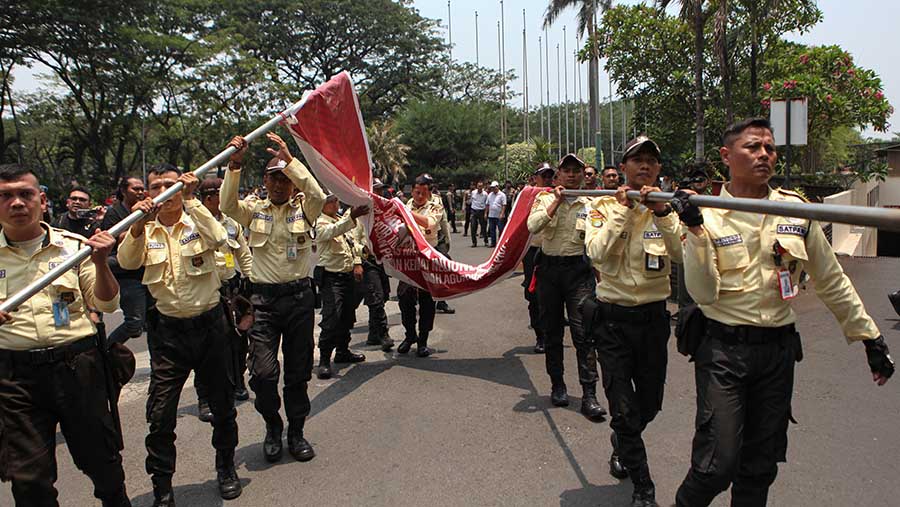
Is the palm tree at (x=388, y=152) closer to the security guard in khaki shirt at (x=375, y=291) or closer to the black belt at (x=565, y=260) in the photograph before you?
the security guard in khaki shirt at (x=375, y=291)

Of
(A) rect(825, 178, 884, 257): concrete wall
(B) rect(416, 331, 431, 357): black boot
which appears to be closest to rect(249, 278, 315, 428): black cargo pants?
(B) rect(416, 331, 431, 357): black boot

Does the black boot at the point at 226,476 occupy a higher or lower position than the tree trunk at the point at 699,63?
lower

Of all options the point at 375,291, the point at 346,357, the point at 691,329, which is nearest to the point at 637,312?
the point at 691,329

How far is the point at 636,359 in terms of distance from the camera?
13.0ft

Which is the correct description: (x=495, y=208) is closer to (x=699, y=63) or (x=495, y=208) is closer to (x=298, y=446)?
(x=699, y=63)

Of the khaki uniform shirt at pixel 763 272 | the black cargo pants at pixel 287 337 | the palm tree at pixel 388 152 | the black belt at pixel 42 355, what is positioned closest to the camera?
the khaki uniform shirt at pixel 763 272

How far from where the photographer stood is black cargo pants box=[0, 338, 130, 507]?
3117 millimetres

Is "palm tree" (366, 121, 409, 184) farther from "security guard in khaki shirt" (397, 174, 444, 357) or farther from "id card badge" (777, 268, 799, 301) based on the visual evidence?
"id card badge" (777, 268, 799, 301)

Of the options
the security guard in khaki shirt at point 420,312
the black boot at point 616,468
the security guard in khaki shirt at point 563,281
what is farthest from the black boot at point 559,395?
the security guard in khaki shirt at point 420,312

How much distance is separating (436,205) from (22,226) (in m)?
5.95

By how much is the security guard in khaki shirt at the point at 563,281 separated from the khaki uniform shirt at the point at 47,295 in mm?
3293

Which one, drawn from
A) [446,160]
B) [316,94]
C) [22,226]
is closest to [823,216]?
[22,226]

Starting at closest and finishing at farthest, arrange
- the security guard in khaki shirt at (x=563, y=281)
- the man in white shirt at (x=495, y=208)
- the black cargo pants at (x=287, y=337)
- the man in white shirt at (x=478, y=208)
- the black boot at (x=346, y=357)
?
the black cargo pants at (x=287, y=337)
the security guard in khaki shirt at (x=563, y=281)
the black boot at (x=346, y=357)
the man in white shirt at (x=495, y=208)
the man in white shirt at (x=478, y=208)

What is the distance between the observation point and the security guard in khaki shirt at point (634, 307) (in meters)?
3.87
